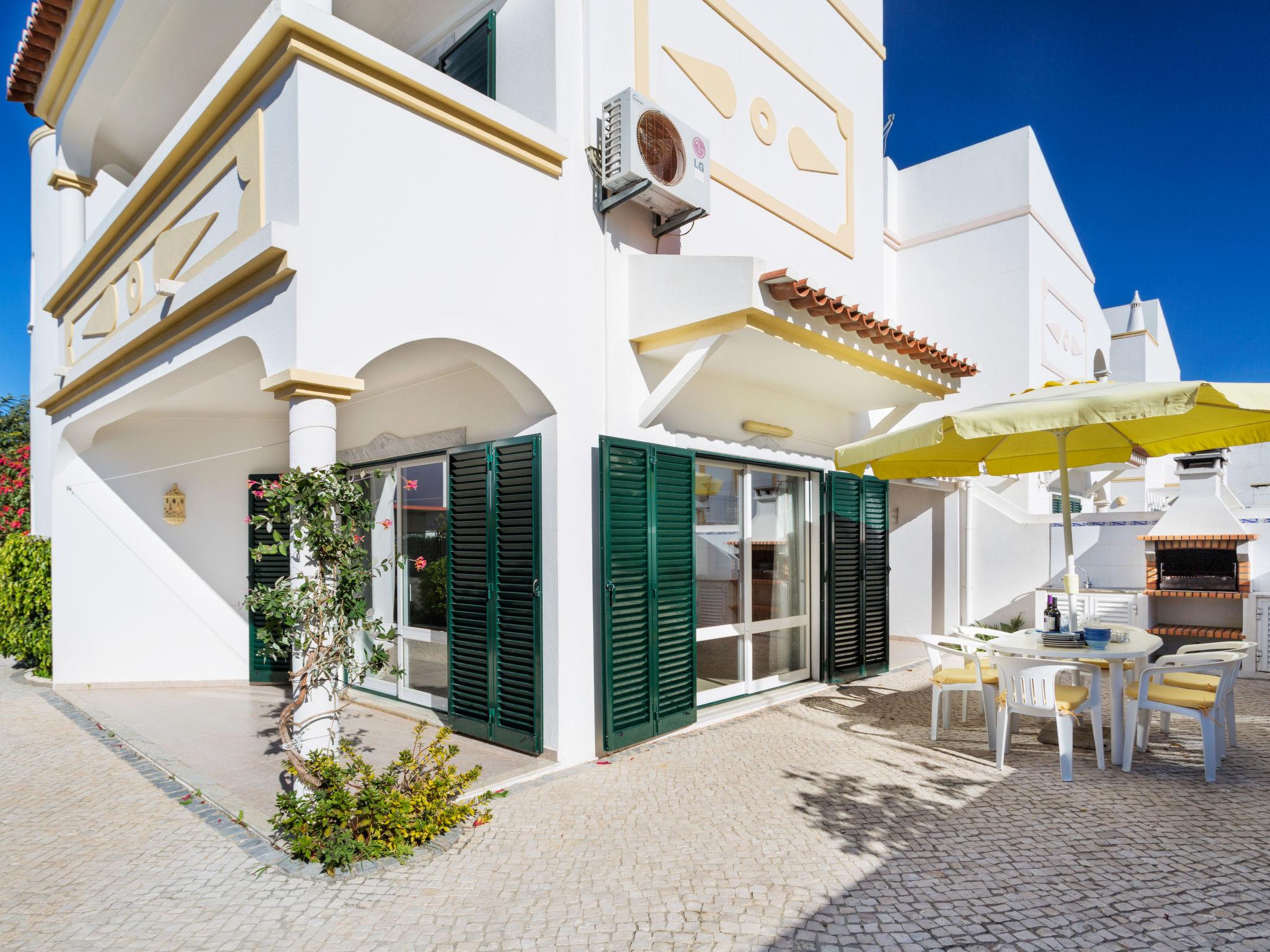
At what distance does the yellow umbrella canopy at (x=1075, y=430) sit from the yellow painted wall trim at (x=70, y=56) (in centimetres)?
847

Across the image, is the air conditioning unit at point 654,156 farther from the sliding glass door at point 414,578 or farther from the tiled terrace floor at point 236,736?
the tiled terrace floor at point 236,736

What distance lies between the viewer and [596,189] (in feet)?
19.8

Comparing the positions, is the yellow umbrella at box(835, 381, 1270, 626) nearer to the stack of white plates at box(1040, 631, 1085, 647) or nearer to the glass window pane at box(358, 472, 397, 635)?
the stack of white plates at box(1040, 631, 1085, 647)

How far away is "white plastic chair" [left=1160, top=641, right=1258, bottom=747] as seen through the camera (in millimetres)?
5730

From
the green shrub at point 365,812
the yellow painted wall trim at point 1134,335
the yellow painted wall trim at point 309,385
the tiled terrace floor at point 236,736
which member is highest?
the yellow painted wall trim at point 1134,335

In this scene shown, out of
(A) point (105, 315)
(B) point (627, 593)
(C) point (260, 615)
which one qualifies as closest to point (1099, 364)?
(B) point (627, 593)

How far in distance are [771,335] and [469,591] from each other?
10.6ft

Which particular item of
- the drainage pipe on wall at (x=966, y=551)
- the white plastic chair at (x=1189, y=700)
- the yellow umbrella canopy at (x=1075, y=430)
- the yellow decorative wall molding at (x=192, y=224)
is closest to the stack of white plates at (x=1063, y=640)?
the white plastic chair at (x=1189, y=700)

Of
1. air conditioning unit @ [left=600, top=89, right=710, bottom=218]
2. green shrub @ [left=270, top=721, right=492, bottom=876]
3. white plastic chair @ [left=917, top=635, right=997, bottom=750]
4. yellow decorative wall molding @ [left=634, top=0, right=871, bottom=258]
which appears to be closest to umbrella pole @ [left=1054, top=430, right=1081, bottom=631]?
white plastic chair @ [left=917, top=635, right=997, bottom=750]

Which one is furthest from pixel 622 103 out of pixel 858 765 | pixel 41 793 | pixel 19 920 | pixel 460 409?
pixel 41 793

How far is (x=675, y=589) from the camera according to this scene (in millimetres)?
6391

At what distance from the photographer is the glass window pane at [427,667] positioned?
709 centimetres

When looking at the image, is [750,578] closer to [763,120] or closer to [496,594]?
[496,594]

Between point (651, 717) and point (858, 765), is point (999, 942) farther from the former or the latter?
point (651, 717)
